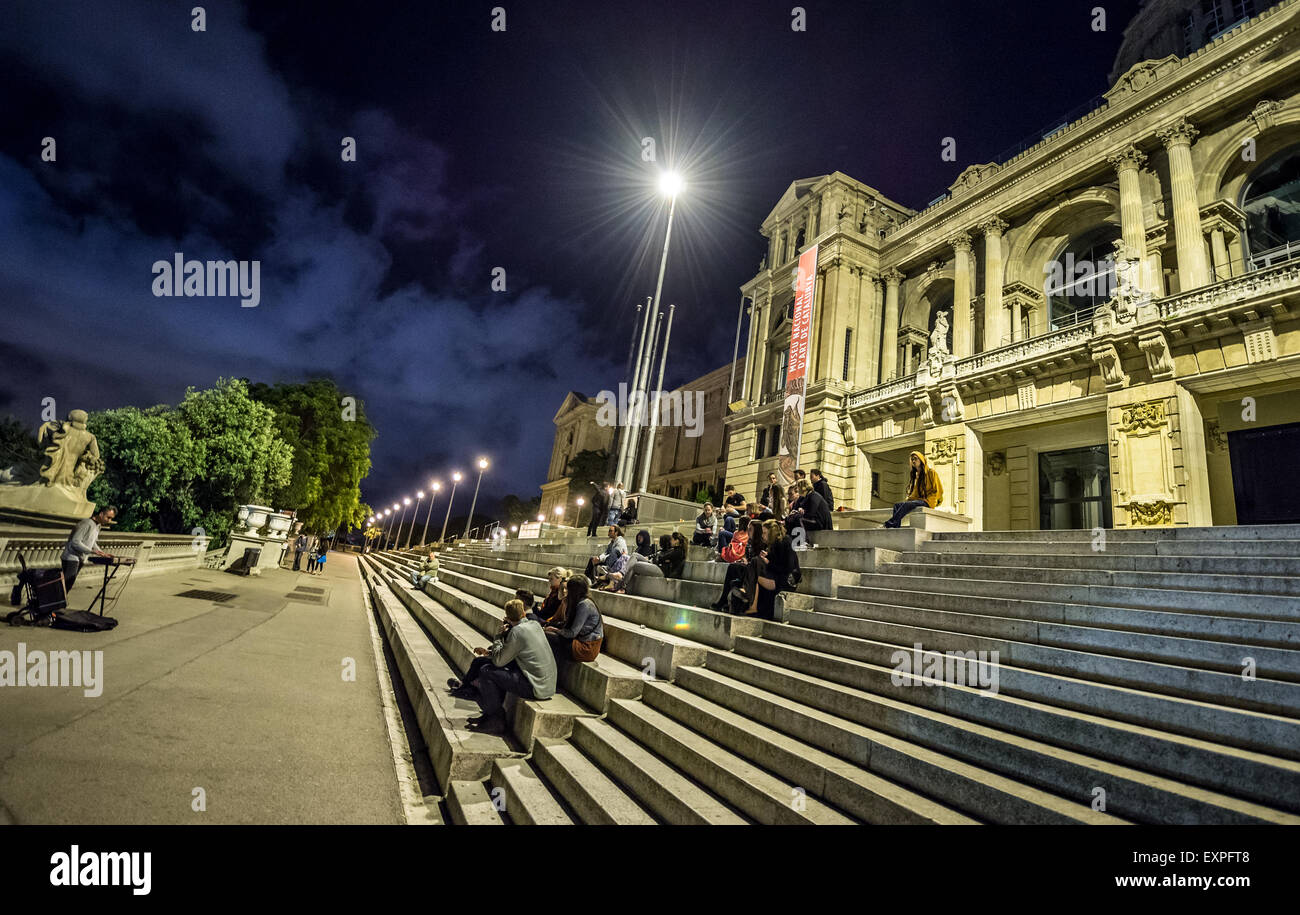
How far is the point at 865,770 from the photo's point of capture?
3596 mm

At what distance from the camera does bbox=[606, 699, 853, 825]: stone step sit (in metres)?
3.19

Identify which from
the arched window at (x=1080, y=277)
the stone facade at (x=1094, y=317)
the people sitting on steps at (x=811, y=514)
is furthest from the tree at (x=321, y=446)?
the arched window at (x=1080, y=277)

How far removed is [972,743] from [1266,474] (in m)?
17.0

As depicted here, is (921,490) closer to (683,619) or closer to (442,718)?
(683,619)

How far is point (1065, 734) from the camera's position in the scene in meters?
3.39

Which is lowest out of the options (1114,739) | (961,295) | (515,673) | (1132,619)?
(515,673)

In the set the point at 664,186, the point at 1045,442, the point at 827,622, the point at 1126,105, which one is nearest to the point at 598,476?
the point at 664,186

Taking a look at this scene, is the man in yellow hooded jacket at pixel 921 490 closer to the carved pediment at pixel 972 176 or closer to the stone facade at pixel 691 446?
the carved pediment at pixel 972 176

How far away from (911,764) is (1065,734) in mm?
1007

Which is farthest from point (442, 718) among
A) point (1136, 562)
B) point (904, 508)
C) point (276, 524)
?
point (276, 524)

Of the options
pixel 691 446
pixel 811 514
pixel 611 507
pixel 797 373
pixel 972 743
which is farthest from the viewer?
pixel 691 446

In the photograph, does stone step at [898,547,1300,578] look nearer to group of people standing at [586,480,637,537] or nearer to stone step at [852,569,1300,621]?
stone step at [852,569,1300,621]

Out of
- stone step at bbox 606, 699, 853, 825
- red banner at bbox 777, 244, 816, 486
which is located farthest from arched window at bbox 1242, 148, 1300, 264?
stone step at bbox 606, 699, 853, 825

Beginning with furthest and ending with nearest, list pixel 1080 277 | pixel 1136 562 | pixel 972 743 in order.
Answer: pixel 1080 277 → pixel 1136 562 → pixel 972 743
